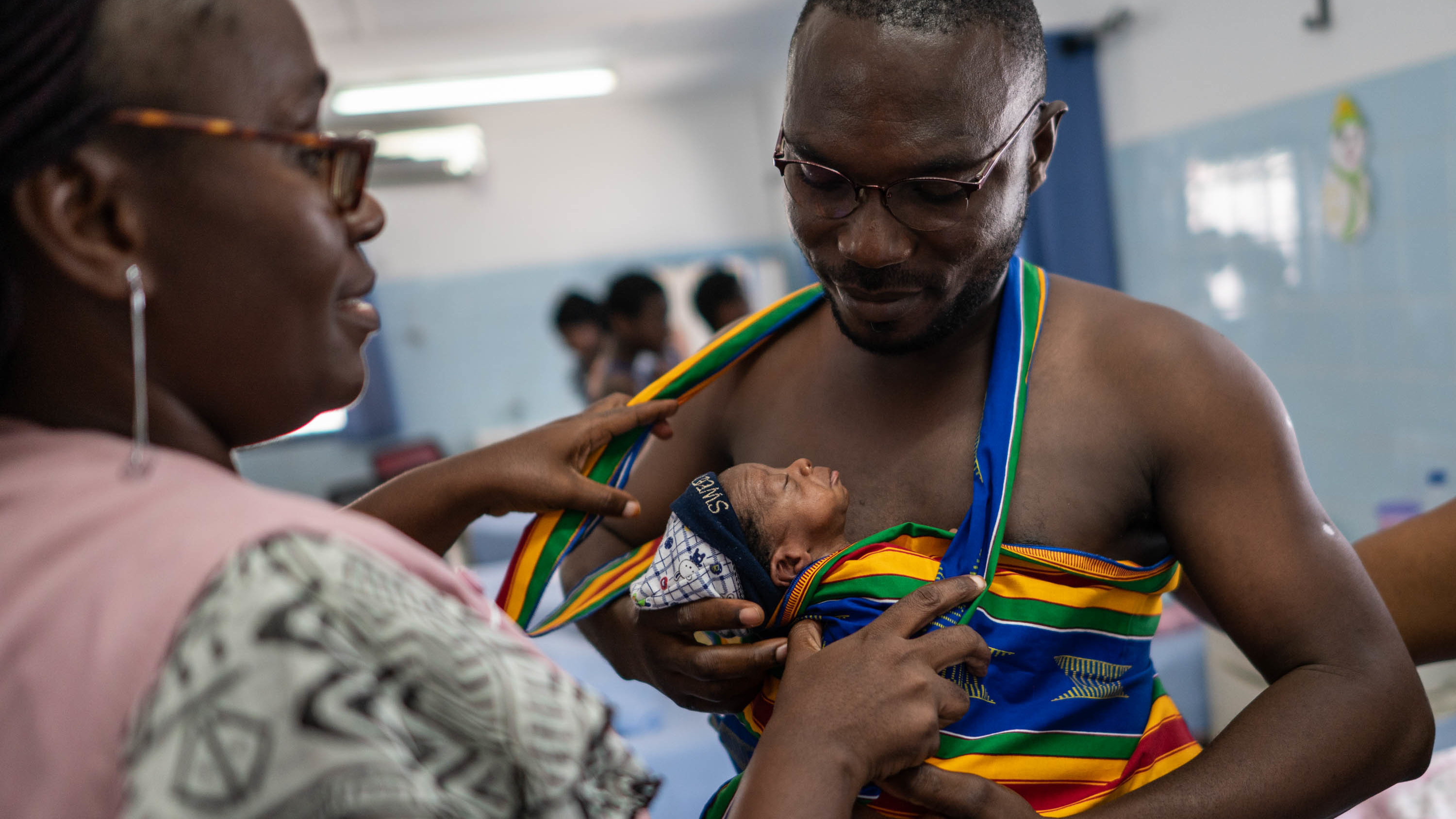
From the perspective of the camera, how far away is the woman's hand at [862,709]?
946mm

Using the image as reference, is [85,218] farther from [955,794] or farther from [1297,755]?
[1297,755]

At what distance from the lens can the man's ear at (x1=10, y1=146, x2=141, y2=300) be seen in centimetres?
65

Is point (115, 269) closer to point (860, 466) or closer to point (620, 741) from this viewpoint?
point (620, 741)

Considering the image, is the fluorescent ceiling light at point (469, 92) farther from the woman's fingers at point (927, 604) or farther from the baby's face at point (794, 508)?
the woman's fingers at point (927, 604)

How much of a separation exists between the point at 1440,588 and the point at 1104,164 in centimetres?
349

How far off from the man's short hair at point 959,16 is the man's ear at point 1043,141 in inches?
2.1

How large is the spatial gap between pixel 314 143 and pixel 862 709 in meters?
0.78

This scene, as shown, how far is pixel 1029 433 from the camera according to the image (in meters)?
1.33

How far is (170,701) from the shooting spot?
56cm

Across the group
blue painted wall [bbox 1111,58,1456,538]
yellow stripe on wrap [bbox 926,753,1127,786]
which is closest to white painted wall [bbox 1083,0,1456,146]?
blue painted wall [bbox 1111,58,1456,538]

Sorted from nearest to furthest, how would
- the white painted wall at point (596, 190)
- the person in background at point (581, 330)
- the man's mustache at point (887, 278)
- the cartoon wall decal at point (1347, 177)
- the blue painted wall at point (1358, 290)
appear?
the man's mustache at point (887, 278) < the blue painted wall at point (1358, 290) < the cartoon wall decal at point (1347, 177) < the person in background at point (581, 330) < the white painted wall at point (596, 190)

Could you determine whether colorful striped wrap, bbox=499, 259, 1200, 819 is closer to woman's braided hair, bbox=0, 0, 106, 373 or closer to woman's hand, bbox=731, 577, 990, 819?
woman's hand, bbox=731, 577, 990, 819

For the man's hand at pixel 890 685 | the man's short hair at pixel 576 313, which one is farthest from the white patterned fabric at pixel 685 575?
the man's short hair at pixel 576 313

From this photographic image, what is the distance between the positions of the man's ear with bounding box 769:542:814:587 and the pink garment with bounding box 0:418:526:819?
0.88m
